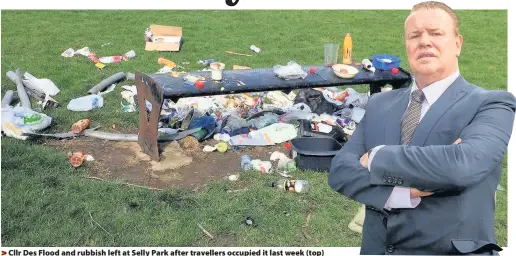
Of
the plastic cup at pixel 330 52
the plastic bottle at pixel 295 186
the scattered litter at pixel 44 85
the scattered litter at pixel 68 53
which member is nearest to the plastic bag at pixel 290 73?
the plastic cup at pixel 330 52

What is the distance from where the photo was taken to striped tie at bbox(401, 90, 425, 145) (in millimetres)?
2729

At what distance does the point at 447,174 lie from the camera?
8.07 feet

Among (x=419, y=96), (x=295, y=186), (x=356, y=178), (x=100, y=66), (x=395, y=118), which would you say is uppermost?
(x=419, y=96)

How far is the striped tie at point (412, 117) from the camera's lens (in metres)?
2.73

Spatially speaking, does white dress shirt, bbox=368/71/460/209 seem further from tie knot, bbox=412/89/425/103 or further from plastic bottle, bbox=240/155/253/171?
plastic bottle, bbox=240/155/253/171

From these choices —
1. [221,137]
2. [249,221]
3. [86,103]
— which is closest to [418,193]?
[249,221]

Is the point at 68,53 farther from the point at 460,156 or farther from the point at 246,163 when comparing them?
the point at 460,156

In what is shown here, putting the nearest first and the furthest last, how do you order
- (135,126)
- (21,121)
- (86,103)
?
(21,121), (135,126), (86,103)

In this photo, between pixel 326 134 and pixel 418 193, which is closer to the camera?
pixel 418 193

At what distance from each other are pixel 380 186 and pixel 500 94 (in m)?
0.69

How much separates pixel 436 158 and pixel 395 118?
387mm

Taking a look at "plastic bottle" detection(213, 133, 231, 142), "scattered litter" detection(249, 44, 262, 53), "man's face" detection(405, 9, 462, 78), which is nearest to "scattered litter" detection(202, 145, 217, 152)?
"plastic bottle" detection(213, 133, 231, 142)

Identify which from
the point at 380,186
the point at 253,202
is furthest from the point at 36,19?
the point at 380,186

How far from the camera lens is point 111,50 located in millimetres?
11578
